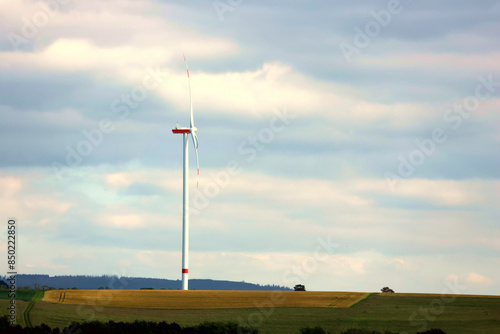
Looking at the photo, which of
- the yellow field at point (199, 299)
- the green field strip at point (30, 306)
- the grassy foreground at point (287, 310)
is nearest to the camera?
the green field strip at point (30, 306)

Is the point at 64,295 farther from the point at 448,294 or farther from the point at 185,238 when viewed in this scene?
the point at 448,294

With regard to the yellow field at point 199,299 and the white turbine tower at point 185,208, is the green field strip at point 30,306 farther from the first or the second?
the white turbine tower at point 185,208

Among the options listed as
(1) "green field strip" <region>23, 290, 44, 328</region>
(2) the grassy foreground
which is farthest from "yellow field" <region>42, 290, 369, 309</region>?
(1) "green field strip" <region>23, 290, 44, 328</region>

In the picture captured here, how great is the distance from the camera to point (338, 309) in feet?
325

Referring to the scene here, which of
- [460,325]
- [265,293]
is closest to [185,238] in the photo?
[265,293]

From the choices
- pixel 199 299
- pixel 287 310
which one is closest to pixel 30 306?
pixel 199 299

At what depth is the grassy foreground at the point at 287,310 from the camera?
85312mm

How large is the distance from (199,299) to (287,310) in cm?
1990

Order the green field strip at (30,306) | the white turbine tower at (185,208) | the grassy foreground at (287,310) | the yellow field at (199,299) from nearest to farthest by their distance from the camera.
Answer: the green field strip at (30,306), the grassy foreground at (287,310), the yellow field at (199,299), the white turbine tower at (185,208)

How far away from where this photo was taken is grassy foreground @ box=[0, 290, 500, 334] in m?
85.3

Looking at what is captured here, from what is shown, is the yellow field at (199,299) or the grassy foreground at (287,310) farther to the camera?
the yellow field at (199,299)

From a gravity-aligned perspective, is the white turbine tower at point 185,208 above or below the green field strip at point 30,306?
above

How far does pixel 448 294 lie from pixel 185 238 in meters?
45.4

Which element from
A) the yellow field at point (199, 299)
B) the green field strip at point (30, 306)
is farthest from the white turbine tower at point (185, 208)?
the green field strip at point (30, 306)
